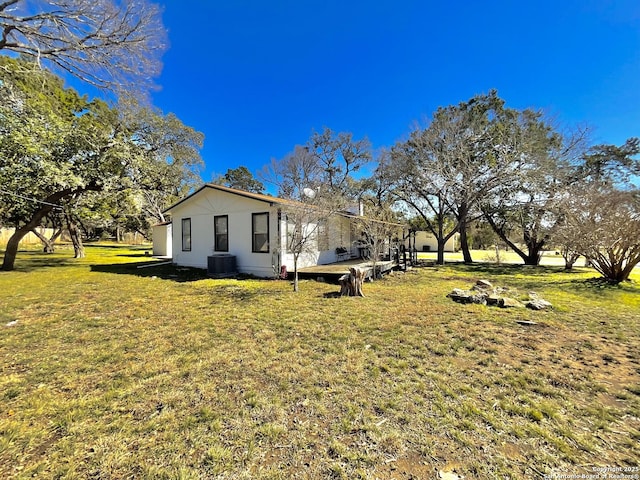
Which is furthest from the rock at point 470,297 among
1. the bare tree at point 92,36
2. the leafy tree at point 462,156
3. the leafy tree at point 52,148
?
the leafy tree at point 462,156

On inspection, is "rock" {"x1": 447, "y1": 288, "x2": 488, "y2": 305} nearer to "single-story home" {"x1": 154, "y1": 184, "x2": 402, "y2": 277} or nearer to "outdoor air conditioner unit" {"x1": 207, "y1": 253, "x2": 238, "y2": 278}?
"single-story home" {"x1": 154, "y1": 184, "x2": 402, "y2": 277}

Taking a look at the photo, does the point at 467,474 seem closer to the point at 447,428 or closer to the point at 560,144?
the point at 447,428

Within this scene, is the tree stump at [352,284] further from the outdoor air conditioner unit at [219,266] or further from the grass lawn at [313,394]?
the outdoor air conditioner unit at [219,266]

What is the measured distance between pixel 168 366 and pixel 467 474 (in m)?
3.07

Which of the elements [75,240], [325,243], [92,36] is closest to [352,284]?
[325,243]

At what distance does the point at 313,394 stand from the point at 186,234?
11732mm

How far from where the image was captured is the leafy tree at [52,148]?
294 inches

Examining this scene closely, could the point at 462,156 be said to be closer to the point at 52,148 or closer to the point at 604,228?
the point at 604,228

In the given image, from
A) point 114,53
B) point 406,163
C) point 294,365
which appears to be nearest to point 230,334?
point 294,365

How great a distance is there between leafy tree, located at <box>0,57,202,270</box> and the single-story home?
116 inches

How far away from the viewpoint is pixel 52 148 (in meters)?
9.27

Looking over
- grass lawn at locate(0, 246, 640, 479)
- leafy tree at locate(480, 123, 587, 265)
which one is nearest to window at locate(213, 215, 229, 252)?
grass lawn at locate(0, 246, 640, 479)

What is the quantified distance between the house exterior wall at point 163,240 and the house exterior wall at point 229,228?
678 centimetres

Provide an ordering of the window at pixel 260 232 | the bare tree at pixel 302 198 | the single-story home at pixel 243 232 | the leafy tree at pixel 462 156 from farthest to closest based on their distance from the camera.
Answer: the leafy tree at pixel 462 156 → the window at pixel 260 232 → the single-story home at pixel 243 232 → the bare tree at pixel 302 198
